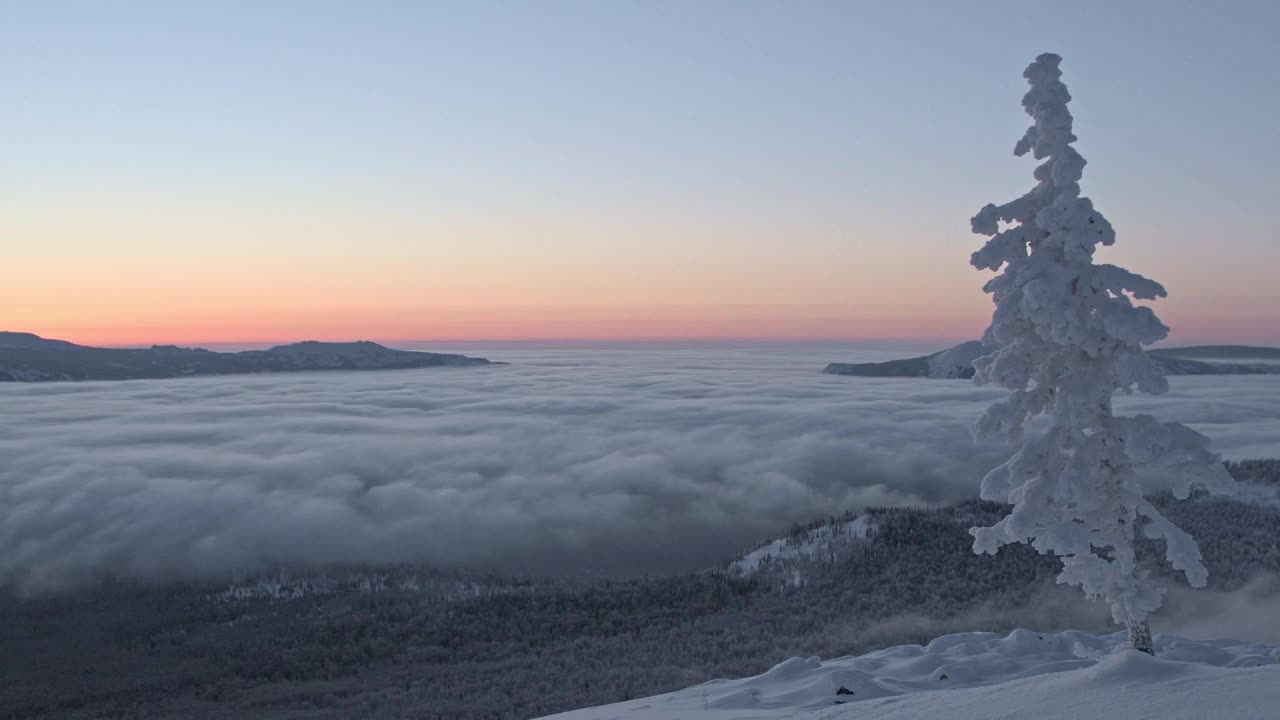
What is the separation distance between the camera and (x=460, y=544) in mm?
72062

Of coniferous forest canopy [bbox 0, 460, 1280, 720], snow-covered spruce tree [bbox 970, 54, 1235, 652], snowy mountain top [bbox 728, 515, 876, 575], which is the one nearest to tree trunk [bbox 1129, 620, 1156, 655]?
snow-covered spruce tree [bbox 970, 54, 1235, 652]

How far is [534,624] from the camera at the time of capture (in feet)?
115

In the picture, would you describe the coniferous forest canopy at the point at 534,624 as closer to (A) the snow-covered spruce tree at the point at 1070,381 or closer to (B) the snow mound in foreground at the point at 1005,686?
(B) the snow mound in foreground at the point at 1005,686

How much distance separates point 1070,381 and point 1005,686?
16.4 feet

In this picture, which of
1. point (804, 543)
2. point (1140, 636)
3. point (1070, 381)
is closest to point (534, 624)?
point (804, 543)

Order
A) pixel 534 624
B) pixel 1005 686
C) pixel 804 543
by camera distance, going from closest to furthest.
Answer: pixel 1005 686, pixel 534 624, pixel 804 543

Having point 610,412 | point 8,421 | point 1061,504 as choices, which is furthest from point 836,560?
point 8,421

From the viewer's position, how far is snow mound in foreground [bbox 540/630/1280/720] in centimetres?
895

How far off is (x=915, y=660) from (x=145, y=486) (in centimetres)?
10529

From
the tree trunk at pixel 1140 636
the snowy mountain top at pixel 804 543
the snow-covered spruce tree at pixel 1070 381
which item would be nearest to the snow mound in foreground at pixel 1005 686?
the tree trunk at pixel 1140 636

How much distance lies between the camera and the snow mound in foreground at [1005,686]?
8.95m

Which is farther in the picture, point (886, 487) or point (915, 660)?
point (886, 487)

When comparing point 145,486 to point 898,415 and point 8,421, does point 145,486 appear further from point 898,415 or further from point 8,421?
point 898,415

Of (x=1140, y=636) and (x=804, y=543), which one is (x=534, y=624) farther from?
(x=1140, y=636)
